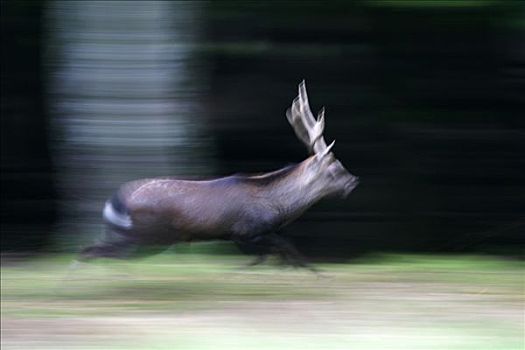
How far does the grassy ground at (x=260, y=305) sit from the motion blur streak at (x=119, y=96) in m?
0.94

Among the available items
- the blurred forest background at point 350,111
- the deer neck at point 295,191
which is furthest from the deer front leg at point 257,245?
the blurred forest background at point 350,111

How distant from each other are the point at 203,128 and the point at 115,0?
2667 mm

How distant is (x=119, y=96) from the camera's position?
460 inches

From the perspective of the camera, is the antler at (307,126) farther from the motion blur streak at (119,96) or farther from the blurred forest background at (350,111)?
the blurred forest background at (350,111)

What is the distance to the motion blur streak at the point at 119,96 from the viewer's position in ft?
38.0

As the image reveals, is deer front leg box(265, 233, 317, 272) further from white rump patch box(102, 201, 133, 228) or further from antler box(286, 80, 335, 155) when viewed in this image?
white rump patch box(102, 201, 133, 228)

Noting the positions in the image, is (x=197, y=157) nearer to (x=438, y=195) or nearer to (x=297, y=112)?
(x=297, y=112)

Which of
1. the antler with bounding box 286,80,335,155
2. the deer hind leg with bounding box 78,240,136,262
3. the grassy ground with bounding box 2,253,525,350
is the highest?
the antler with bounding box 286,80,335,155

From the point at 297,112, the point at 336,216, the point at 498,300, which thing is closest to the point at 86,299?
the point at 297,112

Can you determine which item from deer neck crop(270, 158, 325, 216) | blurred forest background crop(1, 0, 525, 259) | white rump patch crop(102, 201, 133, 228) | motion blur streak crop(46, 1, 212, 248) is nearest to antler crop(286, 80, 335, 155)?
deer neck crop(270, 158, 325, 216)

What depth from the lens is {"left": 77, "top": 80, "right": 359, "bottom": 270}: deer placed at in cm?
963

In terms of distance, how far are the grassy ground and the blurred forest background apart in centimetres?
208

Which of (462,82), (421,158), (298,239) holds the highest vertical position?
(462,82)

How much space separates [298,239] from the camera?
14.5m
